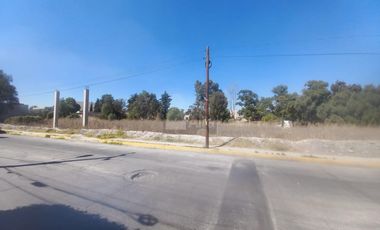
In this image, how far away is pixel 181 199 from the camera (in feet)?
16.7

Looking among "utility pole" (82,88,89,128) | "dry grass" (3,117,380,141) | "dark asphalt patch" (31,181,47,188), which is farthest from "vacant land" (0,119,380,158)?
"dark asphalt patch" (31,181,47,188)

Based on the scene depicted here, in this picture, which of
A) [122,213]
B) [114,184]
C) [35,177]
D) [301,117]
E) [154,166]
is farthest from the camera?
[301,117]

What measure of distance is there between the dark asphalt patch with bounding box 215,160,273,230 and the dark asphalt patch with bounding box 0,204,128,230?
192 centimetres

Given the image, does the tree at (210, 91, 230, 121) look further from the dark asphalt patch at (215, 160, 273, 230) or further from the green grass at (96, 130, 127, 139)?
the dark asphalt patch at (215, 160, 273, 230)

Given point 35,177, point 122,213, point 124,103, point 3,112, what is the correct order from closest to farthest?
point 122,213 < point 35,177 < point 3,112 < point 124,103

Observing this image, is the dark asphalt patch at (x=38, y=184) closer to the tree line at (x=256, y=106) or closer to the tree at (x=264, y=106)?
the tree line at (x=256, y=106)

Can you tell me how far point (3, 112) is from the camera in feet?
164

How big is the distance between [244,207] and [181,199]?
4.60ft

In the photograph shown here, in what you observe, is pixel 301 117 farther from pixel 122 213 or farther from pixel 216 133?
pixel 122 213

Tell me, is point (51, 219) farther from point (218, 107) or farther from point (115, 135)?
point (218, 107)

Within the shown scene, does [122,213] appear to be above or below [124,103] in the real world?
below

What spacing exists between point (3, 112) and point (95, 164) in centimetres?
5599

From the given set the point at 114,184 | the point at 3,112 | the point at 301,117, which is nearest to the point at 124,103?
the point at 3,112

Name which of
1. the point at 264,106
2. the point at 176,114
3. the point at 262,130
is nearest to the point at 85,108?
the point at 176,114
